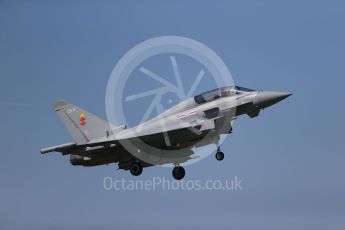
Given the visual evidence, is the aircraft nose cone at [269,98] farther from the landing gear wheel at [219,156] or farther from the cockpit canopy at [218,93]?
the landing gear wheel at [219,156]

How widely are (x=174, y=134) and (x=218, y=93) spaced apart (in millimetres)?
2775

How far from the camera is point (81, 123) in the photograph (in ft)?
100

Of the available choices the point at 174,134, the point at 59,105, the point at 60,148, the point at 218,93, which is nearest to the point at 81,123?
the point at 59,105

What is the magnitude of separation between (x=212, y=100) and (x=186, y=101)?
129cm

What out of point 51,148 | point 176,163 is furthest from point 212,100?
point 51,148

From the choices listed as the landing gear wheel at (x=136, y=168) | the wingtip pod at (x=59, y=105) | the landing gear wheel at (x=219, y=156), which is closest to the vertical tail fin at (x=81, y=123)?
the wingtip pod at (x=59, y=105)

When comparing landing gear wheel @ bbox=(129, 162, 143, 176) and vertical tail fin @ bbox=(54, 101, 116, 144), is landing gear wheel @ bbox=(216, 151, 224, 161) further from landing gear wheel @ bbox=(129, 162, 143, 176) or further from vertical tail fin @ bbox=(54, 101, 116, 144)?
vertical tail fin @ bbox=(54, 101, 116, 144)

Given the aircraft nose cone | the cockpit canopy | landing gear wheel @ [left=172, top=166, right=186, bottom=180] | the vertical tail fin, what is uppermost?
the vertical tail fin

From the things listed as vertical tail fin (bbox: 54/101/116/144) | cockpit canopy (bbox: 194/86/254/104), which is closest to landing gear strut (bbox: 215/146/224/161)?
cockpit canopy (bbox: 194/86/254/104)

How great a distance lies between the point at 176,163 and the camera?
2838 centimetres

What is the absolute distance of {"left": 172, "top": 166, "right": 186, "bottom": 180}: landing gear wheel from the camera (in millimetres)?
28375

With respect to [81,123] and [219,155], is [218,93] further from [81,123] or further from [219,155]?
[81,123]

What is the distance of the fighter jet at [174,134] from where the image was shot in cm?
2642

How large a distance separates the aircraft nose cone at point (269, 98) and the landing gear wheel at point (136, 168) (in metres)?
6.43
